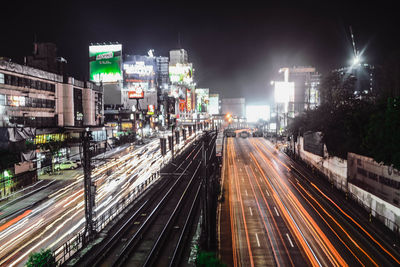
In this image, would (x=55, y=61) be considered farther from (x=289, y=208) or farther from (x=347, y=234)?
(x=347, y=234)

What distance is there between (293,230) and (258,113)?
121412mm

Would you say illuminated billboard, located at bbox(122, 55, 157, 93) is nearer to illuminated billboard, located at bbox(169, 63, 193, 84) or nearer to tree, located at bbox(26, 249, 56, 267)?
illuminated billboard, located at bbox(169, 63, 193, 84)

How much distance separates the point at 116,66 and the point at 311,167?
6401cm

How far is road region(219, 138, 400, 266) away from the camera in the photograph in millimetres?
16766

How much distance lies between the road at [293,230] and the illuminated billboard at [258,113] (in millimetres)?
104672

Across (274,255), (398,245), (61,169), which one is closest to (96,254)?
(274,255)

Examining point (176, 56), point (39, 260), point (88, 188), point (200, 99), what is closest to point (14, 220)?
point (88, 188)

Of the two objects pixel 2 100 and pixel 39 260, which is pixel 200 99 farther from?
pixel 39 260

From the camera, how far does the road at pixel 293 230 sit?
16.8m

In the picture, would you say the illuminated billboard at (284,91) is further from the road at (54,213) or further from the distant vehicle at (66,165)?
the distant vehicle at (66,165)

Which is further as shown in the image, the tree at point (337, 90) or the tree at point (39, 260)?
the tree at point (337, 90)

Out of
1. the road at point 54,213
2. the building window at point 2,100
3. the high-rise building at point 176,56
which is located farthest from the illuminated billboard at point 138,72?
the high-rise building at point 176,56

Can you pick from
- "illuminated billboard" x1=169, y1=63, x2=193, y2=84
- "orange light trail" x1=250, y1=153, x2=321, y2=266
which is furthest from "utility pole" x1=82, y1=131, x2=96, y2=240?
"illuminated billboard" x1=169, y1=63, x2=193, y2=84

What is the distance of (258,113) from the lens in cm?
13888
